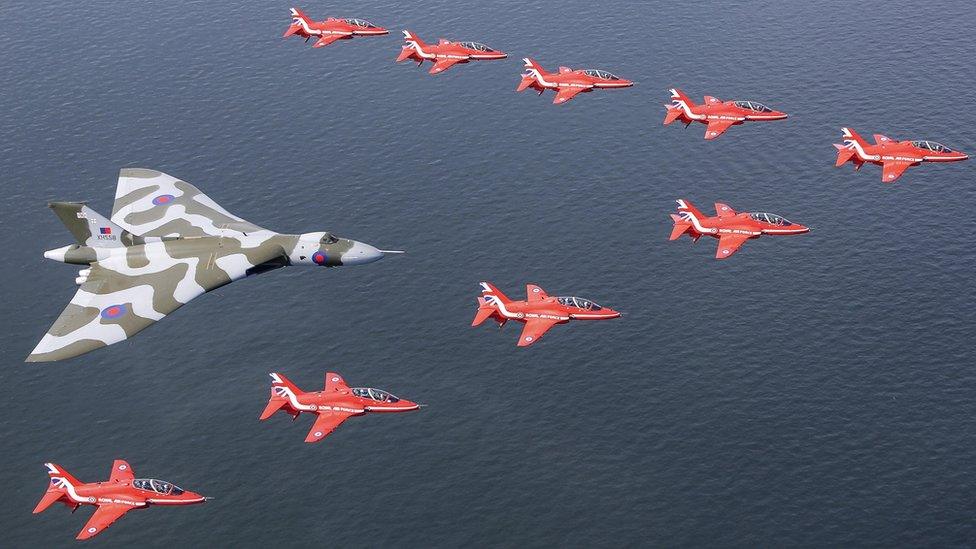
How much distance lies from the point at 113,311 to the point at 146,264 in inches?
348

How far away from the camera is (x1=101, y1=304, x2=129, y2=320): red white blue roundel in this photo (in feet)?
621

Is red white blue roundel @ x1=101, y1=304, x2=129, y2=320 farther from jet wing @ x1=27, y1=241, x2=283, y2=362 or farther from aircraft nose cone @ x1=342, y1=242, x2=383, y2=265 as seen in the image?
aircraft nose cone @ x1=342, y1=242, x2=383, y2=265

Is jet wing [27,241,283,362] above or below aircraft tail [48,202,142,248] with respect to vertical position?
below

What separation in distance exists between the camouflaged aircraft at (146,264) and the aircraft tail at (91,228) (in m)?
0.07

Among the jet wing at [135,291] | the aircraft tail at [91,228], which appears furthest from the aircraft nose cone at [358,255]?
the aircraft tail at [91,228]

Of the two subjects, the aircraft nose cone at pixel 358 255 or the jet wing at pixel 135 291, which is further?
the jet wing at pixel 135 291

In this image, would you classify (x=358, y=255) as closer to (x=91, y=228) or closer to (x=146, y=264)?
(x=146, y=264)

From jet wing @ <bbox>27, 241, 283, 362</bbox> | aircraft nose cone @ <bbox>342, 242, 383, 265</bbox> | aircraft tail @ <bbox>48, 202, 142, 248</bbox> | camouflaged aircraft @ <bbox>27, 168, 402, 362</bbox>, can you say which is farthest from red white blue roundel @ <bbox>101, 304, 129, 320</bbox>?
aircraft nose cone @ <bbox>342, 242, 383, 265</bbox>

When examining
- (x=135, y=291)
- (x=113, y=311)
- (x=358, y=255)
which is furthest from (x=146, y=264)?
(x=358, y=255)

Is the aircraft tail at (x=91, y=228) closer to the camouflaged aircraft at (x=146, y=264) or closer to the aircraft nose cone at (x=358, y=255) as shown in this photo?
the camouflaged aircraft at (x=146, y=264)

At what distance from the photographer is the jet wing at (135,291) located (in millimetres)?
186125

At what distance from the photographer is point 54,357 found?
181375 millimetres

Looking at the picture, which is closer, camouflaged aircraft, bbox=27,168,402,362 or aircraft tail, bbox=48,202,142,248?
camouflaged aircraft, bbox=27,168,402,362

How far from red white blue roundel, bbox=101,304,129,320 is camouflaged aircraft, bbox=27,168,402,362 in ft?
0.46
